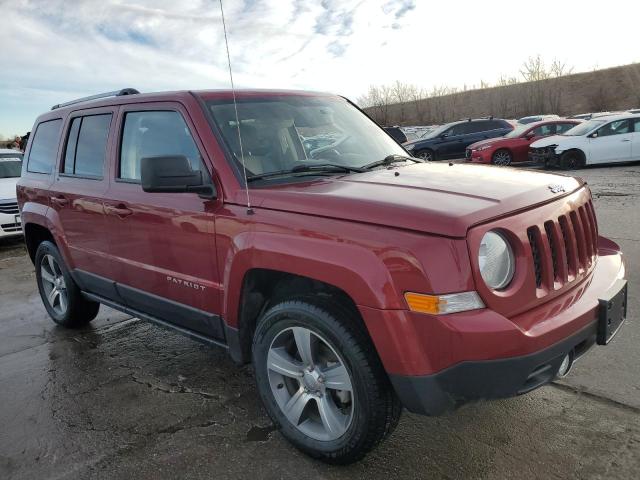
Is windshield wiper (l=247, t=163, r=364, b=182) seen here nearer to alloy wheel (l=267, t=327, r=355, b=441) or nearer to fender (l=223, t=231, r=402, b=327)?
fender (l=223, t=231, r=402, b=327)

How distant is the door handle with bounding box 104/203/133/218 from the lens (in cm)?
356

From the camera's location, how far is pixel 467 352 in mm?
2115

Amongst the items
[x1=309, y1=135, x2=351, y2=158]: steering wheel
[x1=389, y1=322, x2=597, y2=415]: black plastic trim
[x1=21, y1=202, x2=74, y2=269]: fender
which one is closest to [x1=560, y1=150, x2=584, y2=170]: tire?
[x1=309, y1=135, x2=351, y2=158]: steering wheel

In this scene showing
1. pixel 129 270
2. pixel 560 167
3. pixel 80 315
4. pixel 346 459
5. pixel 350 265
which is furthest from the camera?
pixel 560 167

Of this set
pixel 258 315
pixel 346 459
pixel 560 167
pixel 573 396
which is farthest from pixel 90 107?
pixel 560 167

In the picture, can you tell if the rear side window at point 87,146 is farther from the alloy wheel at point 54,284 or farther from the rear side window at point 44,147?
the alloy wheel at point 54,284

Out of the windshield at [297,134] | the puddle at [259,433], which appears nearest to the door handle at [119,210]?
the windshield at [297,134]

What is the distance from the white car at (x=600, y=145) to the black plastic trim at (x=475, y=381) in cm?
1455

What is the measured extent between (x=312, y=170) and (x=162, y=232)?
39.2 inches

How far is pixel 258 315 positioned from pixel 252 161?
865mm

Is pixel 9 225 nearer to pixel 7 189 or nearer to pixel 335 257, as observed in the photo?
pixel 7 189

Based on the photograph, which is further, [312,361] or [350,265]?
[312,361]

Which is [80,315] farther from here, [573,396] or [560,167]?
[560,167]

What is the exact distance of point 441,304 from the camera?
2.13 m
